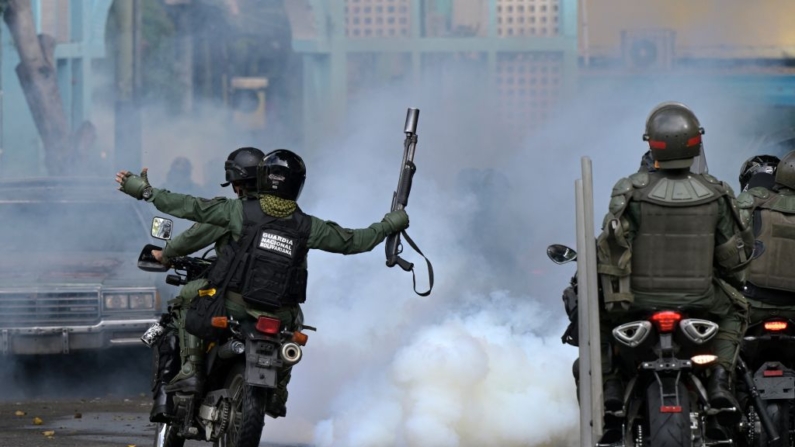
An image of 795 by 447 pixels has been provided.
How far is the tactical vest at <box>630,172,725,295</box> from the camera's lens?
7500 mm

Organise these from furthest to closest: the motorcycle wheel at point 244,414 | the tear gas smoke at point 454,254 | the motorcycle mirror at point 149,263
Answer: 1. the tear gas smoke at point 454,254
2. the motorcycle mirror at point 149,263
3. the motorcycle wheel at point 244,414

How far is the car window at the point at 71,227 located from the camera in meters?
14.6

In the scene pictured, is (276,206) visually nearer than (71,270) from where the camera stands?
Yes

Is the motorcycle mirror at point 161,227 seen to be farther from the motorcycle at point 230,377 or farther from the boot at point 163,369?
the boot at point 163,369

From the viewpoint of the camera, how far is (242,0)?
71.2 ft

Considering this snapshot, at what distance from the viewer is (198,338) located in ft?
28.6

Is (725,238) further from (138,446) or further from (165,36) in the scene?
(165,36)

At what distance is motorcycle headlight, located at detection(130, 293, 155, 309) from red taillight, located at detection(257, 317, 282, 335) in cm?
531

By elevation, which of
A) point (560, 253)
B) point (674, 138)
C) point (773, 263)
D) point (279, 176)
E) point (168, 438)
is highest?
point (674, 138)

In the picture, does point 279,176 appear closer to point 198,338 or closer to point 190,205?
point 190,205

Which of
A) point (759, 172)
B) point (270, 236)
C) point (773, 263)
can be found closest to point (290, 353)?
point (270, 236)

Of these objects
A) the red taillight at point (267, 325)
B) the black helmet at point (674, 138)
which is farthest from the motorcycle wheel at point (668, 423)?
the red taillight at point (267, 325)

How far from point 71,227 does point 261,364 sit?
273 inches

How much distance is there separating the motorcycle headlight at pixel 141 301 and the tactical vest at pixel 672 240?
21.5 feet
